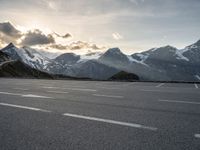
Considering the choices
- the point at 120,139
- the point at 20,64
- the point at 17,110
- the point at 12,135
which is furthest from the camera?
the point at 20,64

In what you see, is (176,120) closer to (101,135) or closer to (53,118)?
(101,135)

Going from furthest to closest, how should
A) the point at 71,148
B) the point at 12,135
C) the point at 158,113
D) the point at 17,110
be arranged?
the point at 17,110
the point at 158,113
the point at 12,135
the point at 71,148

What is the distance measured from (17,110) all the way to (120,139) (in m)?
5.01

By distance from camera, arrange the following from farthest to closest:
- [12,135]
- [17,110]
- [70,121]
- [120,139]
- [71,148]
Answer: [17,110] < [70,121] < [12,135] < [120,139] < [71,148]

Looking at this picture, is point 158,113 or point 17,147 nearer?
point 17,147

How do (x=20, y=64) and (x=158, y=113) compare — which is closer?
(x=158, y=113)

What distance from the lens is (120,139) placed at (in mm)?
5777

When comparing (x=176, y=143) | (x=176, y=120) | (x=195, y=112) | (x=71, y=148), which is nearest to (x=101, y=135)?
(x=71, y=148)

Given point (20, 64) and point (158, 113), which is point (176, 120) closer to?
point (158, 113)

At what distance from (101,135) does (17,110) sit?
4490mm

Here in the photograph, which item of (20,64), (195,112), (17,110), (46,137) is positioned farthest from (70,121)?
(20,64)

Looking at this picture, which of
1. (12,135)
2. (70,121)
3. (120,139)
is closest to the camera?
(120,139)

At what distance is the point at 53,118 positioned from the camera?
8.03 meters

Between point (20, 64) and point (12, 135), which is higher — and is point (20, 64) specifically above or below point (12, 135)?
above
